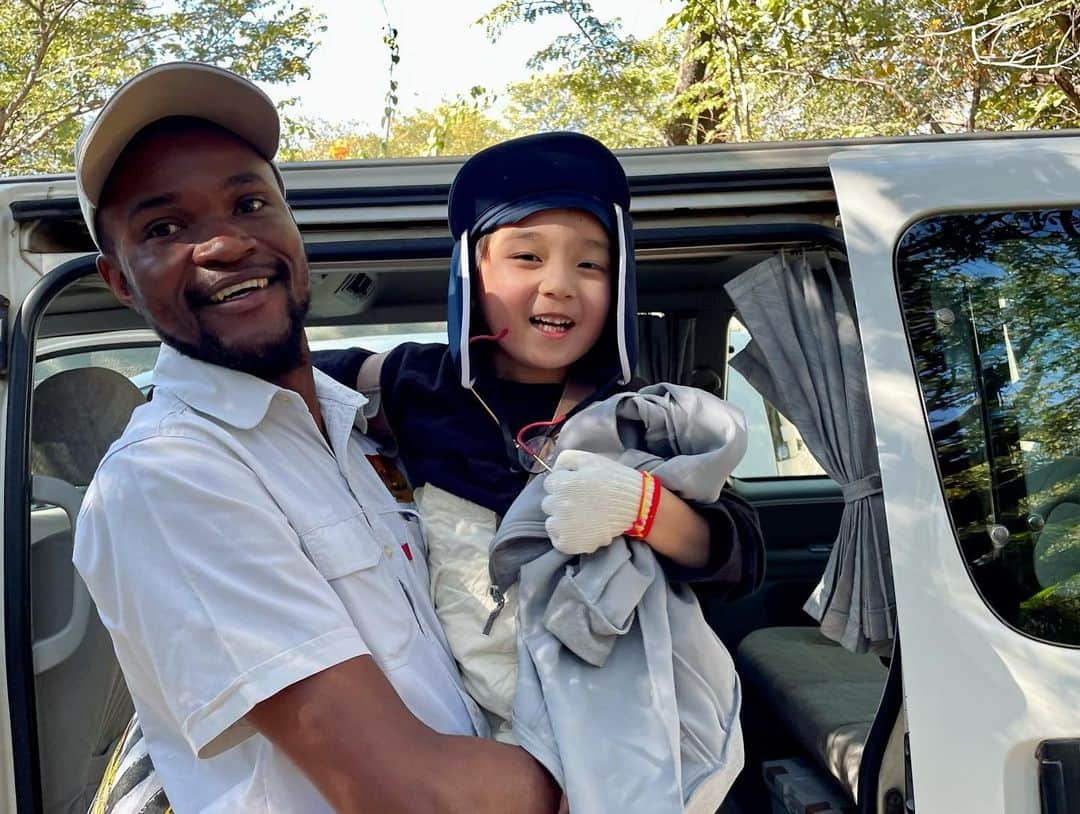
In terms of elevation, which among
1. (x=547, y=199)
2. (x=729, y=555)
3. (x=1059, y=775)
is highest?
(x=547, y=199)

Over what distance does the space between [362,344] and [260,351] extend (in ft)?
4.73

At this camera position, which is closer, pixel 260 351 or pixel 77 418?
pixel 260 351

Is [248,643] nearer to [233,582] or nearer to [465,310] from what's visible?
[233,582]

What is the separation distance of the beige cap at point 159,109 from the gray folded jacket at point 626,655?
2.37 ft

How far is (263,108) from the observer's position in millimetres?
1599

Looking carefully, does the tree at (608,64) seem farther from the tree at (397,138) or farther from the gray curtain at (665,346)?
the gray curtain at (665,346)

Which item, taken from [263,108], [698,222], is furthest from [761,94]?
[263,108]

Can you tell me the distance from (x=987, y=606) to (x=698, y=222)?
3.05 feet

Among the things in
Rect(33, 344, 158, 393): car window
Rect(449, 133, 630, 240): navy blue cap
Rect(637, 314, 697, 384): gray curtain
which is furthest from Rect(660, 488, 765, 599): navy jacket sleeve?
Rect(637, 314, 697, 384): gray curtain

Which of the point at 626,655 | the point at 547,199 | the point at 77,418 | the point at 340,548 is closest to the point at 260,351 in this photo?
the point at 340,548

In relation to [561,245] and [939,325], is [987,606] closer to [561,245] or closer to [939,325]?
[939,325]

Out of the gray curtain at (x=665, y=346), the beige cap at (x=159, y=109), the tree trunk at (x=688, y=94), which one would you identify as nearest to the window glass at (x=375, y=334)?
the gray curtain at (x=665, y=346)

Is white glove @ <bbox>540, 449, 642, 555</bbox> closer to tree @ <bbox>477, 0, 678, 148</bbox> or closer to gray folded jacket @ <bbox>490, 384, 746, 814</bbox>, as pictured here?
gray folded jacket @ <bbox>490, 384, 746, 814</bbox>

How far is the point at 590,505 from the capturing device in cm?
144
